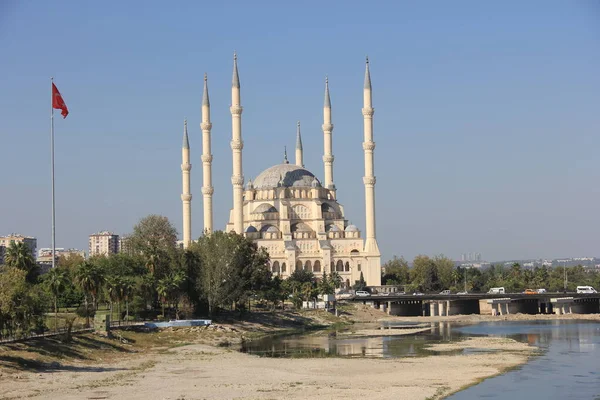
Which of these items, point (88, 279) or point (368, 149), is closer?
point (88, 279)

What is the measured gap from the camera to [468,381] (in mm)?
51531

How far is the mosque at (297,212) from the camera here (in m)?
145

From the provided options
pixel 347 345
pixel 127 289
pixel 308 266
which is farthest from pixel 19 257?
pixel 308 266

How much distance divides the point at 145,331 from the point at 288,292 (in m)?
51.7

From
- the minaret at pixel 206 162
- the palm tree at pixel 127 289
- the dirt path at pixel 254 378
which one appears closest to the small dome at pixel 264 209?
the minaret at pixel 206 162

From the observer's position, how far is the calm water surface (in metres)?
48.6

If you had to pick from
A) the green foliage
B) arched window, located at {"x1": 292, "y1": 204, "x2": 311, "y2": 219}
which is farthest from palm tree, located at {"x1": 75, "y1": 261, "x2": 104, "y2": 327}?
arched window, located at {"x1": 292, "y1": 204, "x2": 311, "y2": 219}

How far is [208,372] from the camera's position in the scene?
54.8m

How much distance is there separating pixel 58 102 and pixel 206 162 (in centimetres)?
8159

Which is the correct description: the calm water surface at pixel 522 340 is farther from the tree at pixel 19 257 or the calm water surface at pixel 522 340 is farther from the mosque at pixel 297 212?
the mosque at pixel 297 212

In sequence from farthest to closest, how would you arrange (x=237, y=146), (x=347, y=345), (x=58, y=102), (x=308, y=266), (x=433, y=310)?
(x=308, y=266) < (x=237, y=146) < (x=433, y=310) < (x=347, y=345) < (x=58, y=102)

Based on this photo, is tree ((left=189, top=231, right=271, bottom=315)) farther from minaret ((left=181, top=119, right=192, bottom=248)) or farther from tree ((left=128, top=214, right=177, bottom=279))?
minaret ((left=181, top=119, right=192, bottom=248))

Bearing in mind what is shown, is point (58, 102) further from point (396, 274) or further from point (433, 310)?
point (396, 274)

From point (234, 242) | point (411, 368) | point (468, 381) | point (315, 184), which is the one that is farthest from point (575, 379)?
point (315, 184)
